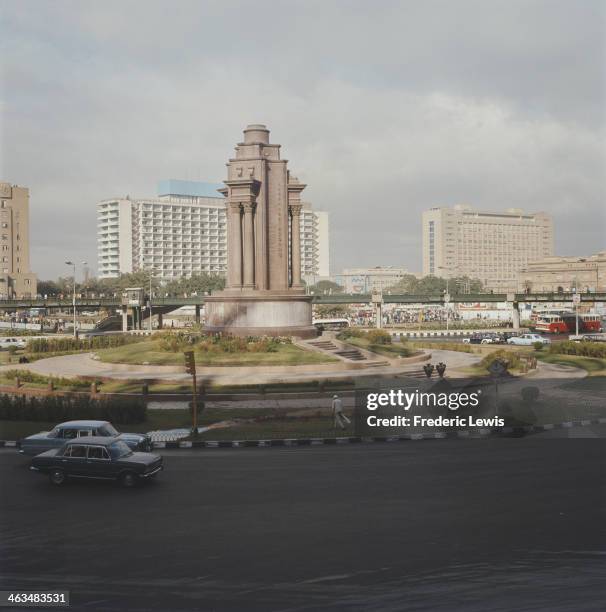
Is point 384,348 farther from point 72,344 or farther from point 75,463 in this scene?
point 75,463

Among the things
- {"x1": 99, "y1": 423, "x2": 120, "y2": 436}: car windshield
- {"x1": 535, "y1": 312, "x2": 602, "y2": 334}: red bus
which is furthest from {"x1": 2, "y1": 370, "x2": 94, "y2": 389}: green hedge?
{"x1": 535, "y1": 312, "x2": 602, "y2": 334}: red bus

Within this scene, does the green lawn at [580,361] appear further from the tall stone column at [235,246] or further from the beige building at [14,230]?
the beige building at [14,230]

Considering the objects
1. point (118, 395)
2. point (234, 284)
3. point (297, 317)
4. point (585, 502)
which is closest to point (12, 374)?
point (118, 395)

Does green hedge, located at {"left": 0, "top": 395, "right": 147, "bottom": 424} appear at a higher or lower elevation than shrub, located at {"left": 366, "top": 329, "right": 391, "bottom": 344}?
lower

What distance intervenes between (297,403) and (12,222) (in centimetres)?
15596

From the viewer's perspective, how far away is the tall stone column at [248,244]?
60.4m

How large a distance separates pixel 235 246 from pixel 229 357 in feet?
41.2

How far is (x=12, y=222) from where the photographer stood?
576ft

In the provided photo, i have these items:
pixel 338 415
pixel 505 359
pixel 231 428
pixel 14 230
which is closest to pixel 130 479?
pixel 231 428

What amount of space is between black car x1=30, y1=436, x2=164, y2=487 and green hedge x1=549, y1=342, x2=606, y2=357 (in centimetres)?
4645

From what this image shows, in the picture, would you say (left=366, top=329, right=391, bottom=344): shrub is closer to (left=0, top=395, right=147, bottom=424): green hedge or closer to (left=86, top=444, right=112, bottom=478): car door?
(left=0, top=395, right=147, bottom=424): green hedge

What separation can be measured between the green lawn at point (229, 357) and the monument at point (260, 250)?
19.3ft

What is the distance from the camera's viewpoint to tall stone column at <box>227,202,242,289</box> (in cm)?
6041

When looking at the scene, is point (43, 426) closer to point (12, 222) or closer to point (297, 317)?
point (297, 317)
